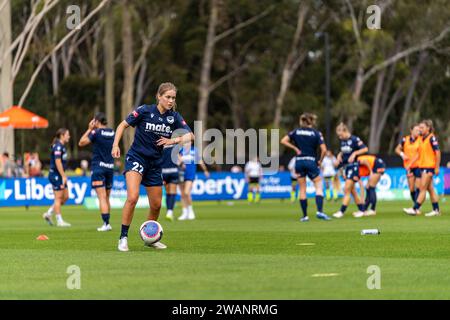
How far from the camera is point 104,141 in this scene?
2127 cm

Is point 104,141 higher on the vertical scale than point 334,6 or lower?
lower

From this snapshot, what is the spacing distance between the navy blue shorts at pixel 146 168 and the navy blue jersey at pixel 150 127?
3.3 inches

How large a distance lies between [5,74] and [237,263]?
110 feet

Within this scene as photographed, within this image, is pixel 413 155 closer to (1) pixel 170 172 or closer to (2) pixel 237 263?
(1) pixel 170 172

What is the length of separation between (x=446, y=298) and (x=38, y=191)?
2941 cm

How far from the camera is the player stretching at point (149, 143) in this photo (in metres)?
15.0

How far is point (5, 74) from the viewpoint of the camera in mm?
44906

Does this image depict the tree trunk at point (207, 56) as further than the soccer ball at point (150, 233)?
Yes

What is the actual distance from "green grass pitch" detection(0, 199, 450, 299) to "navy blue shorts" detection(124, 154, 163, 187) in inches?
39.1

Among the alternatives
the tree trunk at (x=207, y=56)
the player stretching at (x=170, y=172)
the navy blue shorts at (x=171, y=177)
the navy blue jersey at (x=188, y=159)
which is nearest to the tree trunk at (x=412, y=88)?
the tree trunk at (x=207, y=56)

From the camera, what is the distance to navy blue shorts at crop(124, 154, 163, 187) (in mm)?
15047

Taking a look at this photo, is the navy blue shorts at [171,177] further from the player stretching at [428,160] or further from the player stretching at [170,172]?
the player stretching at [428,160]
